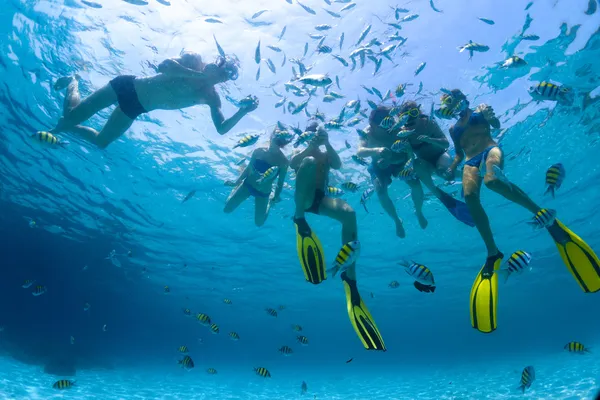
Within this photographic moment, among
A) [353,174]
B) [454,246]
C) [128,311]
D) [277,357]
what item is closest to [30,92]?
[353,174]

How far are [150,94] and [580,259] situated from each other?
29.7ft

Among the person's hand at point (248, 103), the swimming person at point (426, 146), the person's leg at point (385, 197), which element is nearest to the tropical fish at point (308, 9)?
the person's hand at point (248, 103)

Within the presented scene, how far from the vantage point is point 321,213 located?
6418 mm

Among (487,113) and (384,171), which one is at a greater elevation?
(384,171)

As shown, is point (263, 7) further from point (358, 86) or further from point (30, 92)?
point (30, 92)

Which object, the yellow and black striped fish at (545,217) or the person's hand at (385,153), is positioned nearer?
the yellow and black striped fish at (545,217)

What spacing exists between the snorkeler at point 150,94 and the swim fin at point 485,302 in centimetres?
607

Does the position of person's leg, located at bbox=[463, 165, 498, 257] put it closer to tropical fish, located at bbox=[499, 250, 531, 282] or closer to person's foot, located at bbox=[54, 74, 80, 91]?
tropical fish, located at bbox=[499, 250, 531, 282]

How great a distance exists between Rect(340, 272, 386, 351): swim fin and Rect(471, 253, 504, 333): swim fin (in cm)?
123

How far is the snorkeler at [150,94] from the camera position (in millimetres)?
7934

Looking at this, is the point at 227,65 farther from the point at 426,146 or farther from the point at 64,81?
the point at 426,146

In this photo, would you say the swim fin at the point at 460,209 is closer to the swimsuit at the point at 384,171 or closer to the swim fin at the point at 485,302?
the swim fin at the point at 485,302

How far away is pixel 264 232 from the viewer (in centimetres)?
2425

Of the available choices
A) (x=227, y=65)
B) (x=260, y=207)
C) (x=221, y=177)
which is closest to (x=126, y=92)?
(x=227, y=65)
